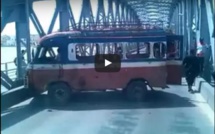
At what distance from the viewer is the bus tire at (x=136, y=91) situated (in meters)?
7.41

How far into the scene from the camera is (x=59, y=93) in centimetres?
742

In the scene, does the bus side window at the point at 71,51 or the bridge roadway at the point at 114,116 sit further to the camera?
the bus side window at the point at 71,51

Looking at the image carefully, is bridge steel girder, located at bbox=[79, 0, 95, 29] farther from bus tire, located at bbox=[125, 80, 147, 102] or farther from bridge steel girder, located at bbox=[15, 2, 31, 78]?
bus tire, located at bbox=[125, 80, 147, 102]

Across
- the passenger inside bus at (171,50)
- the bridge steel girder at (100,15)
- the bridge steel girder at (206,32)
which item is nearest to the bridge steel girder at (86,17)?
the bridge steel girder at (100,15)

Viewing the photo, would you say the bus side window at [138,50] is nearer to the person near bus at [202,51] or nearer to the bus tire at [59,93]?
the bus tire at [59,93]

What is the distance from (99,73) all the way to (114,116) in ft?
3.82

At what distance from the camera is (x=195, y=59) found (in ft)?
28.4

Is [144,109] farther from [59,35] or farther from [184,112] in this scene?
[59,35]

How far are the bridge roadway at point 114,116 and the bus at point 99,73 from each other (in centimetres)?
25

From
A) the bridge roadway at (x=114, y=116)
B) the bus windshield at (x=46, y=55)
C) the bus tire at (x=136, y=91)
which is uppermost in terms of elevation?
the bus windshield at (x=46, y=55)

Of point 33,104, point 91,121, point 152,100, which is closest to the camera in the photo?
point 91,121

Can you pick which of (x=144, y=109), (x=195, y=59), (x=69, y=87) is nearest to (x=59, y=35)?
(x=69, y=87)

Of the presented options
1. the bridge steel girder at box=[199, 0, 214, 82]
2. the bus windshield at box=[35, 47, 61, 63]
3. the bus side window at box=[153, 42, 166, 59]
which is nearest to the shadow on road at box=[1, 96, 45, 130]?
the bus windshield at box=[35, 47, 61, 63]

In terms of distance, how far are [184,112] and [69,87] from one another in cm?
204
